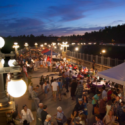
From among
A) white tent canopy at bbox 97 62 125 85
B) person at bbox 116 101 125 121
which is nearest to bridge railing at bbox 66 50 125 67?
white tent canopy at bbox 97 62 125 85

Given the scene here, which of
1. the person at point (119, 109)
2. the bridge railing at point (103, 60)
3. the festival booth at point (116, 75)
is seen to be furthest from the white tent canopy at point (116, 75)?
the bridge railing at point (103, 60)

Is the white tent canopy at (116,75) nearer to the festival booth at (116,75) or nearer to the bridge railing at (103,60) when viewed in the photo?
the festival booth at (116,75)

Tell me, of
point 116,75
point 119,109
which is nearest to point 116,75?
point 116,75

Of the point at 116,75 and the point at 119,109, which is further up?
the point at 116,75

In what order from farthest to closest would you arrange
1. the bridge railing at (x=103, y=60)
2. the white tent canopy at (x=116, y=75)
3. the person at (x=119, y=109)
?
1. the bridge railing at (x=103, y=60)
2. the white tent canopy at (x=116, y=75)
3. the person at (x=119, y=109)

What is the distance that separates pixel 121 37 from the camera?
241 ft

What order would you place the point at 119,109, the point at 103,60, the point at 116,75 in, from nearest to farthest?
the point at 119,109
the point at 116,75
the point at 103,60

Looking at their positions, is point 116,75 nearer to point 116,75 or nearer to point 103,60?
point 116,75

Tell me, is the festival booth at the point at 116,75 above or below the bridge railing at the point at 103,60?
above

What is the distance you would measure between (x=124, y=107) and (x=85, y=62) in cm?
1619

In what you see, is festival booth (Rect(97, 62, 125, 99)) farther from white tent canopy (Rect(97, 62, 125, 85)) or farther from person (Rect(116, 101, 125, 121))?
person (Rect(116, 101, 125, 121))

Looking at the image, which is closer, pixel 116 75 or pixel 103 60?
pixel 116 75

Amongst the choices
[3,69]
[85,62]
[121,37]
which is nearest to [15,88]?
[3,69]

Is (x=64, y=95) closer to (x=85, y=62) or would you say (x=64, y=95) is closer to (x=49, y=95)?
(x=49, y=95)
